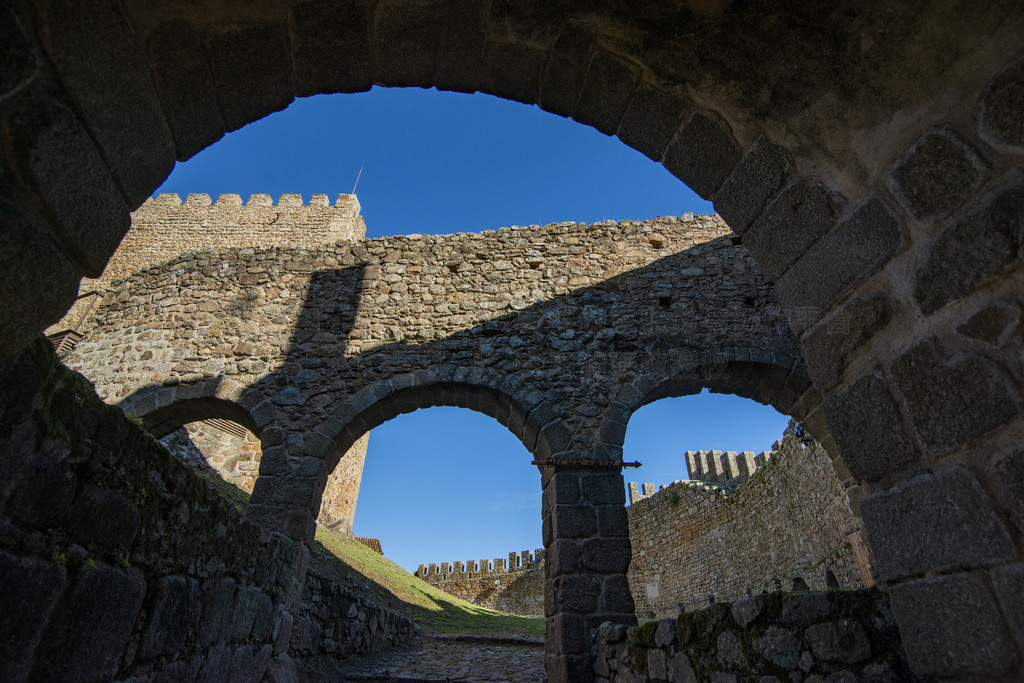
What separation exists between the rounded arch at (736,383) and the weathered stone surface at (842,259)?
14.2 ft

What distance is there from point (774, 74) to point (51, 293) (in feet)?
7.17

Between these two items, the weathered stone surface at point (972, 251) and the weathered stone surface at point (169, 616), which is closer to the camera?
the weathered stone surface at point (972, 251)

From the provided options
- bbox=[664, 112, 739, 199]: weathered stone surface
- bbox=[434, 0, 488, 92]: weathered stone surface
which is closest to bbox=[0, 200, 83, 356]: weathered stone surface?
A: bbox=[434, 0, 488, 92]: weathered stone surface

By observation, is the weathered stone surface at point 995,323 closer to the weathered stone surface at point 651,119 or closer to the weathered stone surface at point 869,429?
the weathered stone surface at point 869,429

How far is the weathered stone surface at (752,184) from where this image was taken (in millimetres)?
1957

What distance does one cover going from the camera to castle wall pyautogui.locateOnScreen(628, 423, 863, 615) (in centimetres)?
977

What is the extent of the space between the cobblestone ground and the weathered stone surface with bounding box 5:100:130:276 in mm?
4822

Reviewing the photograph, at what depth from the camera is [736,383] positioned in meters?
6.86

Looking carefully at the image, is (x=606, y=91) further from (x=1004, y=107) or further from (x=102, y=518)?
(x=102, y=518)

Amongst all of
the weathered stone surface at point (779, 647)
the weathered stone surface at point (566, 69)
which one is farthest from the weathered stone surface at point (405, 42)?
the weathered stone surface at point (779, 647)

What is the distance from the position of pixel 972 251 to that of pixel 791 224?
58cm

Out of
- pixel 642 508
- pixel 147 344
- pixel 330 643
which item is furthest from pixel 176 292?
pixel 642 508

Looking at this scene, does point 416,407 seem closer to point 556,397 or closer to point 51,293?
point 556,397

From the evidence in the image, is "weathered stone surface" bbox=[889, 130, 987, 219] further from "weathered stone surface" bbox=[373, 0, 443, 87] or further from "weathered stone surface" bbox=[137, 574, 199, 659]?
"weathered stone surface" bbox=[137, 574, 199, 659]
